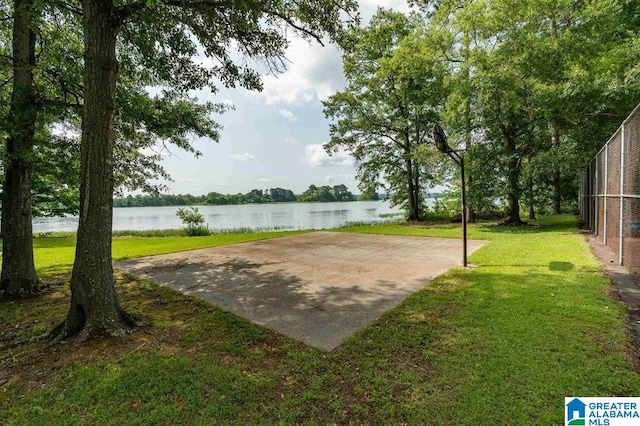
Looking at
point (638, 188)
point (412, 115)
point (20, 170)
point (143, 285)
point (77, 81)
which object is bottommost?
point (143, 285)

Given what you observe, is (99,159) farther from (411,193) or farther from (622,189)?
(411,193)

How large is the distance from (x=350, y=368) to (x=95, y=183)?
3.13 meters

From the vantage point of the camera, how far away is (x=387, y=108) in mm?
18266

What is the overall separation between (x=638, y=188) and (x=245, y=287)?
20.4 feet

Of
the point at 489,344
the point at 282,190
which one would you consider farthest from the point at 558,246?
the point at 282,190

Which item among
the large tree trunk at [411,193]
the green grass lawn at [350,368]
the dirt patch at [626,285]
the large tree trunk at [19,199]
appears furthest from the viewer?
the large tree trunk at [411,193]

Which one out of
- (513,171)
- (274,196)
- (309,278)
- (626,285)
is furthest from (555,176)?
(274,196)

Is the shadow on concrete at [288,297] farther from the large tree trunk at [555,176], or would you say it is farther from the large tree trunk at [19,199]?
the large tree trunk at [555,176]

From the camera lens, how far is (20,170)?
4480 mm

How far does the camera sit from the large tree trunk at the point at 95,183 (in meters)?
3.06

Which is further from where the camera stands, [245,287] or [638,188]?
[245,287]

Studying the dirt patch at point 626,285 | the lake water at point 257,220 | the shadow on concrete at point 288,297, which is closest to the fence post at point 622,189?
the dirt patch at point 626,285

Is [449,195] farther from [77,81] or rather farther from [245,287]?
[77,81]

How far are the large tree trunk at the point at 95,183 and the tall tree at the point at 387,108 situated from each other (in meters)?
15.2
